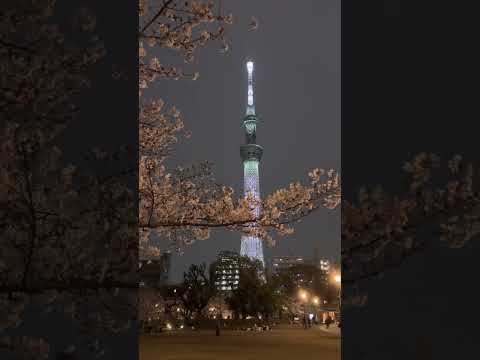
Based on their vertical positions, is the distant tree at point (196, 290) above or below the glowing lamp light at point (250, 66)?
below

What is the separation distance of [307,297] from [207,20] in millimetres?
55239

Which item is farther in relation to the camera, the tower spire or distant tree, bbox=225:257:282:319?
the tower spire

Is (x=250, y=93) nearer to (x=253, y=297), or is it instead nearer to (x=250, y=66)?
(x=250, y=66)

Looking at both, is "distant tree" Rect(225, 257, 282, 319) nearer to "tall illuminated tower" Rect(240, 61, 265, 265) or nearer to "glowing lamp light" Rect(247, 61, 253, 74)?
"tall illuminated tower" Rect(240, 61, 265, 265)

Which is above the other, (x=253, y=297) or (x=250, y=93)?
(x=250, y=93)

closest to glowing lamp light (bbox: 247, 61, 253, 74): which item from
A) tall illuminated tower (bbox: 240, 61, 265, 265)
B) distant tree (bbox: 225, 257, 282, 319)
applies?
tall illuminated tower (bbox: 240, 61, 265, 265)

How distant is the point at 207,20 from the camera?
5.95 metres
